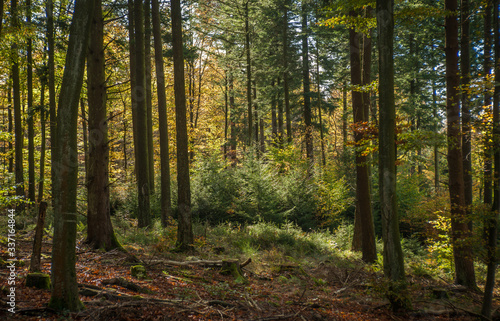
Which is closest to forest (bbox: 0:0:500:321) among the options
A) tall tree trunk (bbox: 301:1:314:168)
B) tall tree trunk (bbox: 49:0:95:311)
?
tall tree trunk (bbox: 49:0:95:311)

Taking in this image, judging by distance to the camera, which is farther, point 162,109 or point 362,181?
point 162,109

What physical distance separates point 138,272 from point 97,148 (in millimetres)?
3093

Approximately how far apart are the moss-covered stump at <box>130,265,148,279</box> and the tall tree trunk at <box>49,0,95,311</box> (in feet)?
8.25

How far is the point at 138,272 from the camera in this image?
6.32 meters

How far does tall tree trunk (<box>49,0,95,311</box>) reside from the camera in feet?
11.8

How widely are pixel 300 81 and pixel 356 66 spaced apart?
1292 cm

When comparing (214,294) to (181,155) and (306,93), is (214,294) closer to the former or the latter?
(181,155)

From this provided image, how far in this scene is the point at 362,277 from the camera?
8570mm

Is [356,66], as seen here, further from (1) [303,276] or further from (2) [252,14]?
(2) [252,14]

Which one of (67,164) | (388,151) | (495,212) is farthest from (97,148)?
(495,212)

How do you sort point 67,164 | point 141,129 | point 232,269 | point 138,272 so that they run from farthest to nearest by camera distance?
1. point 141,129
2. point 232,269
3. point 138,272
4. point 67,164

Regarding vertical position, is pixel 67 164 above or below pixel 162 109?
below

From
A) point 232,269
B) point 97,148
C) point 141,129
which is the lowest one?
point 232,269

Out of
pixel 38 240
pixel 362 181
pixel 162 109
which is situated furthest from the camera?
pixel 162 109
